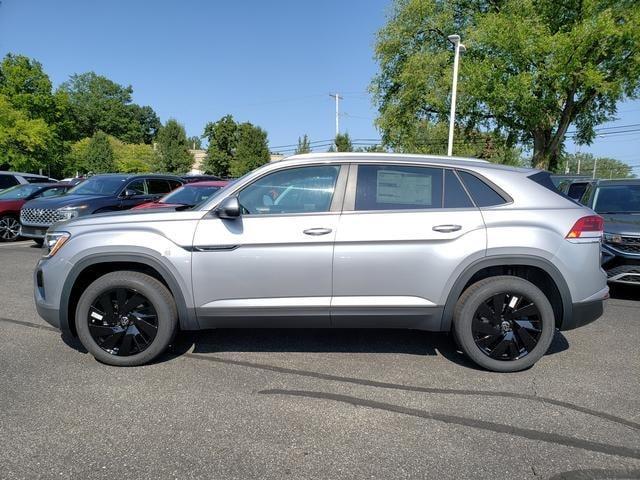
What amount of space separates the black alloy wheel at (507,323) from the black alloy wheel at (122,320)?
8.84 feet

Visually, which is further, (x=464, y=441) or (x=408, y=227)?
(x=408, y=227)

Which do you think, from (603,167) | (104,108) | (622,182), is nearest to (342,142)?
(622,182)

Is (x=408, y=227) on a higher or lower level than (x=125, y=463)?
higher

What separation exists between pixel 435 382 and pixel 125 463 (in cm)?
227

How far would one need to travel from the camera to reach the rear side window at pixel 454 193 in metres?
3.71

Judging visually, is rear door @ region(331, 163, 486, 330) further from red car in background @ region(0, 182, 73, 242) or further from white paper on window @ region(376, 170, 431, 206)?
red car in background @ region(0, 182, 73, 242)

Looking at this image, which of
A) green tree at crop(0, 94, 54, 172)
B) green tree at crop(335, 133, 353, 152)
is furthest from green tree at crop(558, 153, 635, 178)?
green tree at crop(0, 94, 54, 172)

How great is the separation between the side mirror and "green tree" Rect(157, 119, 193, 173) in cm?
5554

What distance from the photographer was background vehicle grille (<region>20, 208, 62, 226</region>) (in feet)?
31.7

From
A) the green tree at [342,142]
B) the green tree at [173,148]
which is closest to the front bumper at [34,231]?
the green tree at [342,142]

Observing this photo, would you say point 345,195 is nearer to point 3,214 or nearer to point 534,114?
point 3,214

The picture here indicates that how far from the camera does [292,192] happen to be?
12.4 feet

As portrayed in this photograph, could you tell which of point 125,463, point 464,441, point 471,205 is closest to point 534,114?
point 471,205

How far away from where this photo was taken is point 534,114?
58.8ft
